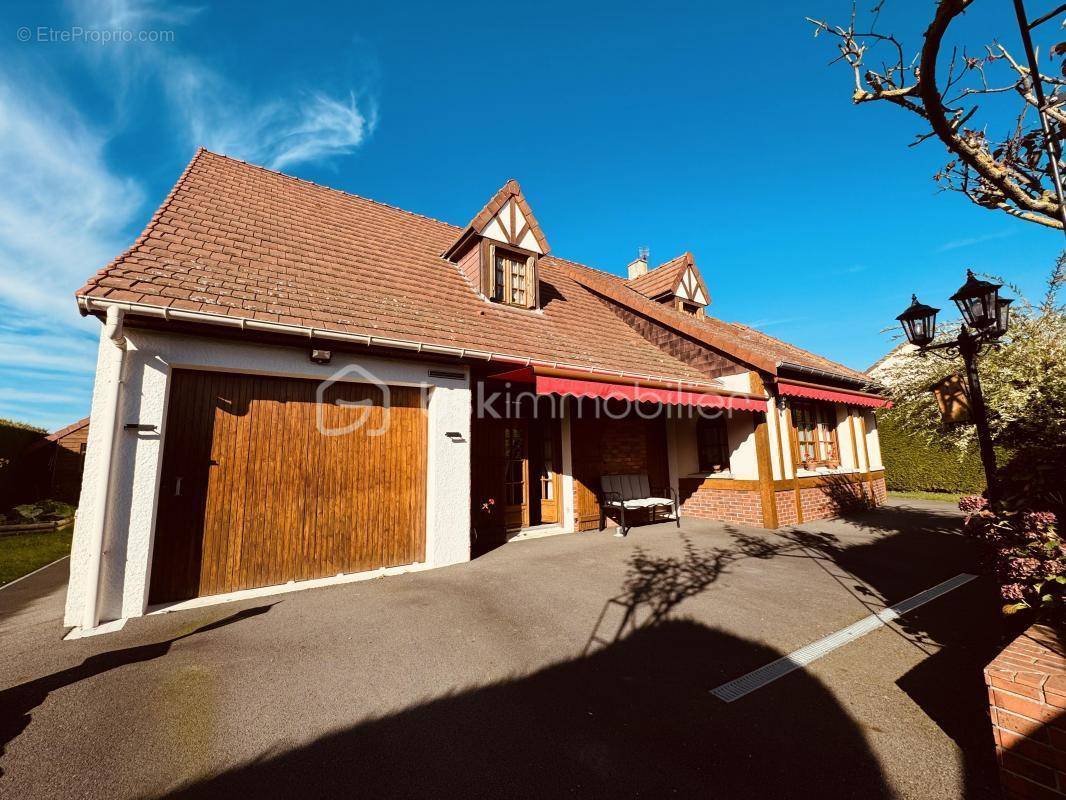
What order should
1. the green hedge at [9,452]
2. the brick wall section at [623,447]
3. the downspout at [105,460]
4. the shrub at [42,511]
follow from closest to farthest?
the downspout at [105,460] → the brick wall section at [623,447] → the shrub at [42,511] → the green hedge at [9,452]

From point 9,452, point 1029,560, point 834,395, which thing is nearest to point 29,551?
point 9,452

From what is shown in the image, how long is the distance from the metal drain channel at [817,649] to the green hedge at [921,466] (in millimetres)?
13727

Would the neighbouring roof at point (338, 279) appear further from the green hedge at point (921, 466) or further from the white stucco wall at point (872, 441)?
the green hedge at point (921, 466)

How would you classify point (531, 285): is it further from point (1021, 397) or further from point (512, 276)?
point (1021, 397)

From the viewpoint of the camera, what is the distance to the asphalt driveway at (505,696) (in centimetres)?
251

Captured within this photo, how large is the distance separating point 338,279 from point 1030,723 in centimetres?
899

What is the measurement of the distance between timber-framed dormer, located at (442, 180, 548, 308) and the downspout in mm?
6448

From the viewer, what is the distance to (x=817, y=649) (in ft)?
13.5

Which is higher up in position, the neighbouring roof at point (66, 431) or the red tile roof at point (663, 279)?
the red tile roof at point (663, 279)

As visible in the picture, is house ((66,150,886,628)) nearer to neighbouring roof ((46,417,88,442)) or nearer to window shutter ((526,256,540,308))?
window shutter ((526,256,540,308))

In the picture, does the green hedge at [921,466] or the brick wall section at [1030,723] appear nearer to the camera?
the brick wall section at [1030,723]

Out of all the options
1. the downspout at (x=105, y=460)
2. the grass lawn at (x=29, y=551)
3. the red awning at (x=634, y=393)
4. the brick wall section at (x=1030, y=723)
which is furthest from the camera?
the grass lawn at (x=29, y=551)

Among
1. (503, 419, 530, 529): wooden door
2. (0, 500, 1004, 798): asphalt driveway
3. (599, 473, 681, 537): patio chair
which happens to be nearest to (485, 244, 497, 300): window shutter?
(503, 419, 530, 529): wooden door

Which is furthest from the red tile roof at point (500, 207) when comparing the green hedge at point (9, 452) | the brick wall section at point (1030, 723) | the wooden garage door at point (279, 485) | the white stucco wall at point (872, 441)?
the green hedge at point (9, 452)
